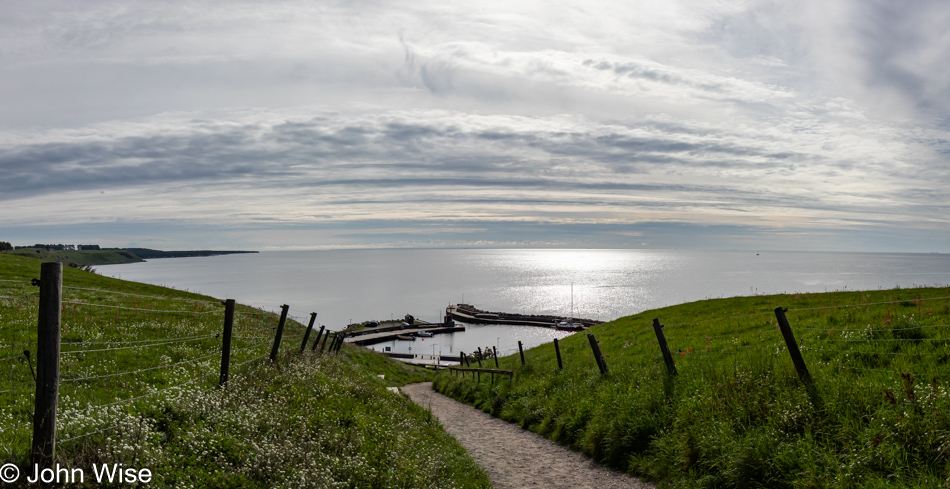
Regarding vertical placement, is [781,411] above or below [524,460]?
above

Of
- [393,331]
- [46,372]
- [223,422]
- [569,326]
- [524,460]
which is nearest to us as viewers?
[46,372]

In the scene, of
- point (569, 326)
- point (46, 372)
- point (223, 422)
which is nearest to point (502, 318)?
point (569, 326)

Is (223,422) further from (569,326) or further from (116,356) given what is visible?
(569,326)

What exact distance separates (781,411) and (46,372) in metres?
11.2

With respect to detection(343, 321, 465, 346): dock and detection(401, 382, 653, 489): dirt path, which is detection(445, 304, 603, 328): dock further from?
detection(401, 382, 653, 489): dirt path

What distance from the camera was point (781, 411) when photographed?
8.95m

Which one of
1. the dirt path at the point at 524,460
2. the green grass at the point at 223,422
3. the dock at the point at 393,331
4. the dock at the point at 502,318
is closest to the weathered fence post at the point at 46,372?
the green grass at the point at 223,422

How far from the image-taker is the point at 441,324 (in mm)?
128125

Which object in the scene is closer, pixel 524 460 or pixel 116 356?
pixel 524 460

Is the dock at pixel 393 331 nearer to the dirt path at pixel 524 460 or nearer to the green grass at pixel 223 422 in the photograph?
the dirt path at pixel 524 460

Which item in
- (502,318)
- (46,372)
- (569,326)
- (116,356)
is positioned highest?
(46,372)

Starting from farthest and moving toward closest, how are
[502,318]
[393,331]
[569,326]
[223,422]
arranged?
[502,318] < [393,331] < [569,326] < [223,422]

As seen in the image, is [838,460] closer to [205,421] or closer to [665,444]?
[665,444]

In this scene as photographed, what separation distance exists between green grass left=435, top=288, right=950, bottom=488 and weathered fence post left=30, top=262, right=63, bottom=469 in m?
9.64
